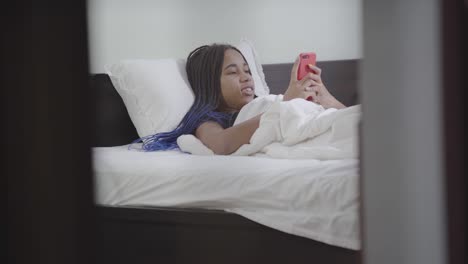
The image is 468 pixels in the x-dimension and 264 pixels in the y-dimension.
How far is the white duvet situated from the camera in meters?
1.25

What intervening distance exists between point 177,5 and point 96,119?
4.63ft

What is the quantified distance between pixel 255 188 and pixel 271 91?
2.92 feet

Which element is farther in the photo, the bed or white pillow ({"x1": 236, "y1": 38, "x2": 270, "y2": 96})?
white pillow ({"x1": 236, "y1": 38, "x2": 270, "y2": 96})

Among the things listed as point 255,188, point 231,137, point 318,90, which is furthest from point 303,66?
point 255,188

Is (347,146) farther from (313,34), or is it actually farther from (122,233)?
(313,34)

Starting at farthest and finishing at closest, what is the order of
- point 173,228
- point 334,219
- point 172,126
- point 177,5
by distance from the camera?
point 177,5, point 172,126, point 173,228, point 334,219

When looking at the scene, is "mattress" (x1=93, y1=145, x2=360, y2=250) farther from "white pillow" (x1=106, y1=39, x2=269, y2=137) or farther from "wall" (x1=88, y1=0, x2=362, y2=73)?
"wall" (x1=88, y1=0, x2=362, y2=73)

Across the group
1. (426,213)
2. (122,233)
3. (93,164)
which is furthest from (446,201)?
(122,233)

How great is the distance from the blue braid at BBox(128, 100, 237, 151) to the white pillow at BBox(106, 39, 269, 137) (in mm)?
35

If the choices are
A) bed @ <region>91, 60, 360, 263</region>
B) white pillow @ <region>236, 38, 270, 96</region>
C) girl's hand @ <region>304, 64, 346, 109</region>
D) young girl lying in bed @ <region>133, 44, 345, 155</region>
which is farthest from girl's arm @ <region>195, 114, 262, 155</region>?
white pillow @ <region>236, 38, 270, 96</region>

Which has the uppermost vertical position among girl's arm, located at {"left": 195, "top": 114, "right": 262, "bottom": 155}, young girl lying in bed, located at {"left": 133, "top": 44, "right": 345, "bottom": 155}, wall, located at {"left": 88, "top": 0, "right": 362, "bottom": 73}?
wall, located at {"left": 88, "top": 0, "right": 362, "bottom": 73}

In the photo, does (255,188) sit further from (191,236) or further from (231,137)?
(231,137)

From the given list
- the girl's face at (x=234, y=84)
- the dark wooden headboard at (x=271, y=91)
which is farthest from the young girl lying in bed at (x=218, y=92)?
the dark wooden headboard at (x=271, y=91)

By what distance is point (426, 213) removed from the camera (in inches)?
16.4
